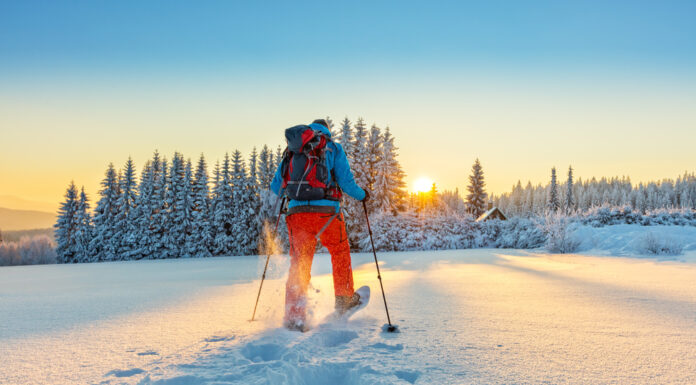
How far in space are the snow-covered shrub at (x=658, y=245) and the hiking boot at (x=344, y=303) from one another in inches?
495

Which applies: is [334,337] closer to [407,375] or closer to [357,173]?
[407,375]

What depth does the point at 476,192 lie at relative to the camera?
49.7 meters

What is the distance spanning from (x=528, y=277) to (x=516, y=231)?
→ 13.5m

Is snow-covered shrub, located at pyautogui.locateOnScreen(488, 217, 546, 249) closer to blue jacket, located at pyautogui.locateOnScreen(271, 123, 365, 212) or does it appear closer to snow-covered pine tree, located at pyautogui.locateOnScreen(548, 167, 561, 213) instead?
blue jacket, located at pyautogui.locateOnScreen(271, 123, 365, 212)

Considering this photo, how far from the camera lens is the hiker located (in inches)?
139

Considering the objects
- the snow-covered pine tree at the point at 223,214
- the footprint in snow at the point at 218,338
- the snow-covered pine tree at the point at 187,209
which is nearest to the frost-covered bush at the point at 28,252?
the snow-covered pine tree at the point at 187,209

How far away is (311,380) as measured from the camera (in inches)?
84.0

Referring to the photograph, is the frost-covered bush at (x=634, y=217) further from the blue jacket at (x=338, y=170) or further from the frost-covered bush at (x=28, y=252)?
the frost-covered bush at (x=28, y=252)

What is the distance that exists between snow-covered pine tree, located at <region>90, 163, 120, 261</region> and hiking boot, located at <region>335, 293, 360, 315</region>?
3520cm

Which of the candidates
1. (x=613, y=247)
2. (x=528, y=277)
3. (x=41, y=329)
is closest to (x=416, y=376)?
(x=41, y=329)

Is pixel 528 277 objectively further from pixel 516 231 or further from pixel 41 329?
pixel 516 231

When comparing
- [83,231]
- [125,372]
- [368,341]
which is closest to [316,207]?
[368,341]

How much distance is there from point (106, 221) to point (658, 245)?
1517 inches

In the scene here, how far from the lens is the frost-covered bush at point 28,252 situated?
35.7 m
